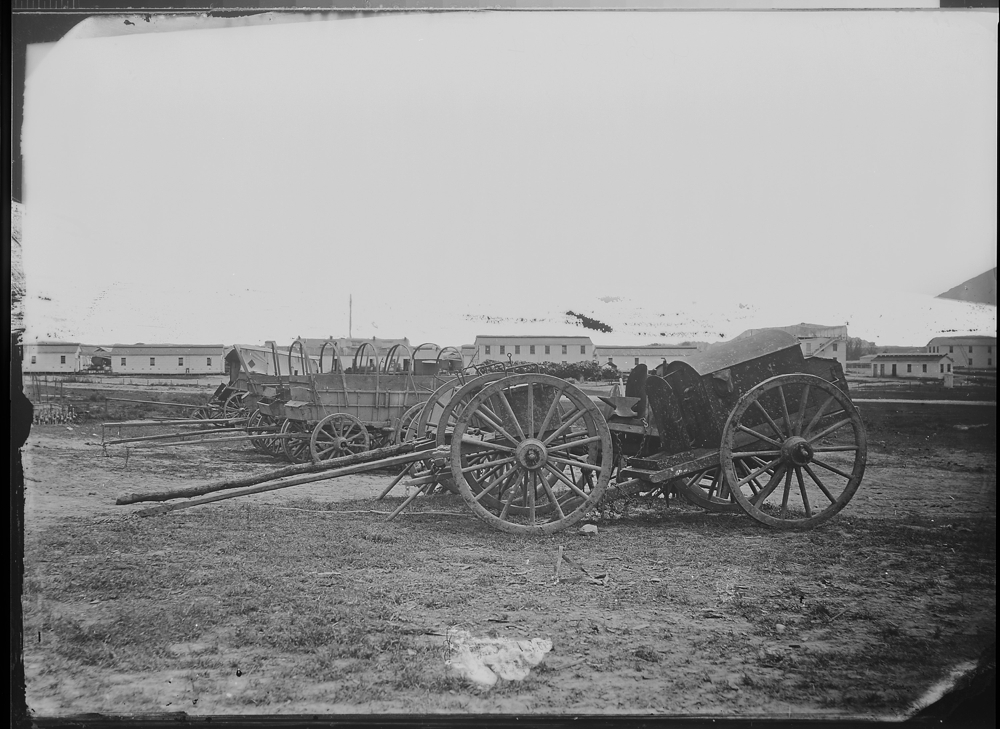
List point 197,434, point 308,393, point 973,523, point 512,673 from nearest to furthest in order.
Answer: point 512,673
point 973,523
point 197,434
point 308,393

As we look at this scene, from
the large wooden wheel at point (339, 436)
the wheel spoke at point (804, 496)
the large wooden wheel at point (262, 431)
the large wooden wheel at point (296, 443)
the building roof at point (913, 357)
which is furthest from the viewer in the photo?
the large wooden wheel at point (339, 436)

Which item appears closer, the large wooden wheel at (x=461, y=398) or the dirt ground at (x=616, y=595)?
the dirt ground at (x=616, y=595)

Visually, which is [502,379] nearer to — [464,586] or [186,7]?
[464,586]

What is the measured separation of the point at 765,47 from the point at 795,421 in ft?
6.65

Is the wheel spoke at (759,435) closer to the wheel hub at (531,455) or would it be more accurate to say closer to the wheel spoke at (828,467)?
the wheel spoke at (828,467)

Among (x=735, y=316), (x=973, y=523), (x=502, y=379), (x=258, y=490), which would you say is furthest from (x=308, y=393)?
(x=973, y=523)

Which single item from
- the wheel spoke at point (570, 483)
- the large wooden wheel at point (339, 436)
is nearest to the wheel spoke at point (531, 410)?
the wheel spoke at point (570, 483)

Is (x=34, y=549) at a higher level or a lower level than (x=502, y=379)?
lower

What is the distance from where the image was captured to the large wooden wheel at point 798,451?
136 inches

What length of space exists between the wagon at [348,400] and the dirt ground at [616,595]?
801 millimetres

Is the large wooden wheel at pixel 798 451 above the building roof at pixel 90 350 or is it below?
below

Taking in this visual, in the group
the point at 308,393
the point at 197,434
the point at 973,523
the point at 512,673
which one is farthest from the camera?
the point at 308,393

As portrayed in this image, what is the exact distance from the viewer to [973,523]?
11.1 ft

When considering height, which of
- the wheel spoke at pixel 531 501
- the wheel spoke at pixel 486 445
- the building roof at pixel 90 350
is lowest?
the wheel spoke at pixel 531 501
